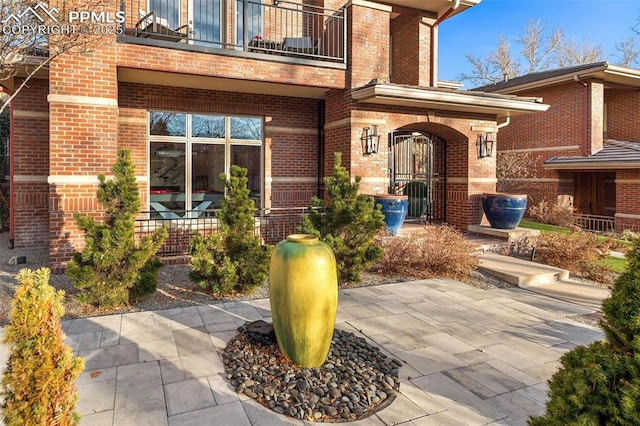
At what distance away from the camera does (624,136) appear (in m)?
16.6

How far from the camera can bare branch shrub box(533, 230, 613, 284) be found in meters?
7.69

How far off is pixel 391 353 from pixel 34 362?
300 centimetres

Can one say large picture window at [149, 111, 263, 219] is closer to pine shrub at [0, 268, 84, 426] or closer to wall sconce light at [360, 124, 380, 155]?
wall sconce light at [360, 124, 380, 155]

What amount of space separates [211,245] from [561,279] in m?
6.31

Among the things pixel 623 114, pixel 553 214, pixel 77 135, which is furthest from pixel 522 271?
pixel 623 114

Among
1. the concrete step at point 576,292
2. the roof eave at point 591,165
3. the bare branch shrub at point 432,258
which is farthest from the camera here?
the roof eave at point 591,165

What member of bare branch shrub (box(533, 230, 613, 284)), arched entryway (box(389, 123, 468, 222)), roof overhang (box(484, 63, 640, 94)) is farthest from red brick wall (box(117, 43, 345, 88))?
roof overhang (box(484, 63, 640, 94))

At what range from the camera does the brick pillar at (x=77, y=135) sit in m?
6.68

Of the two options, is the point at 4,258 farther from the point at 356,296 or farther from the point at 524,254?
the point at 524,254

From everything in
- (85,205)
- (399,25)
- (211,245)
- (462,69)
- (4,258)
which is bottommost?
(4,258)

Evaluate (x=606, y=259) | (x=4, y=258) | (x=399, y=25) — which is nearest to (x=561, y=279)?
(x=606, y=259)

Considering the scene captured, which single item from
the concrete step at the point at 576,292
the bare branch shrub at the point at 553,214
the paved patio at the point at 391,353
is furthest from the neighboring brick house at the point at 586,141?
the paved patio at the point at 391,353

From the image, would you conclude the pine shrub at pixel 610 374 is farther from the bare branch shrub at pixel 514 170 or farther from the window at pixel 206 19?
the bare branch shrub at pixel 514 170

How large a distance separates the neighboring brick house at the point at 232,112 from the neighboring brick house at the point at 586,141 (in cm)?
664
